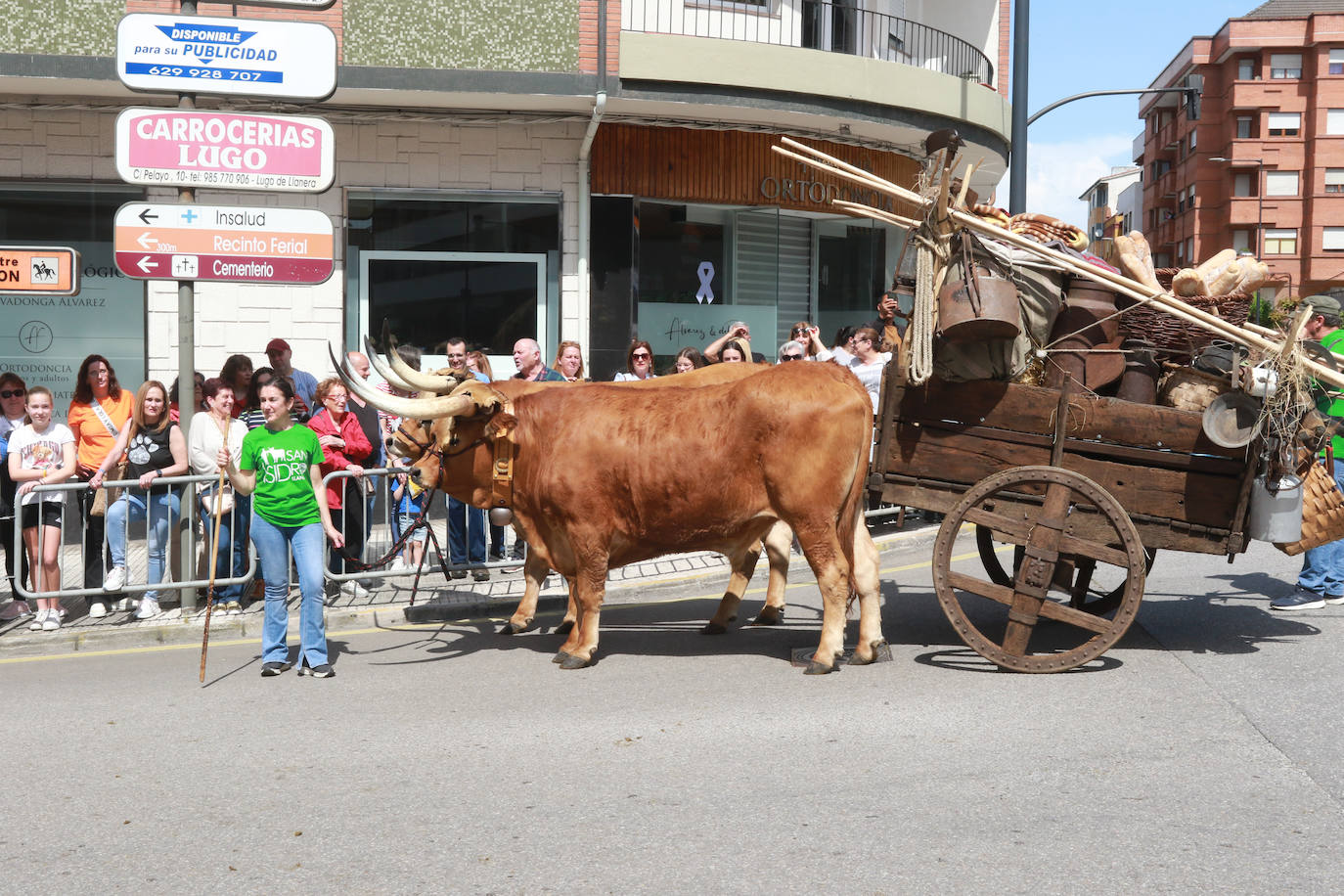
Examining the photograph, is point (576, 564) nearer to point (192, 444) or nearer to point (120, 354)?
point (192, 444)

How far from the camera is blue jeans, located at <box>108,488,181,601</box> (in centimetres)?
908

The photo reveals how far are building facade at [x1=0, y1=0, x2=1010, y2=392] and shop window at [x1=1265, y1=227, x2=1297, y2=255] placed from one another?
5126cm

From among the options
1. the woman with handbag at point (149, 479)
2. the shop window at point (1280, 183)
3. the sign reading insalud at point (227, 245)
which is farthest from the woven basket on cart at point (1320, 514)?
the shop window at point (1280, 183)

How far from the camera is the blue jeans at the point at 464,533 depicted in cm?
1000

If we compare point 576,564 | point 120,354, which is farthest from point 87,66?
point 576,564

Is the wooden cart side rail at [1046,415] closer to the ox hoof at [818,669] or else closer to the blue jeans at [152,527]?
the ox hoof at [818,669]

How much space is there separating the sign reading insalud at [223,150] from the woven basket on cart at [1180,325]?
219 inches

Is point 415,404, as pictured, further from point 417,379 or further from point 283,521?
point 283,521

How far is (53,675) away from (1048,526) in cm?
598

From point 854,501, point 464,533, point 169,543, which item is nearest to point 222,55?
point 169,543

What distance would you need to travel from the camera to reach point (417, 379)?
7.58 meters

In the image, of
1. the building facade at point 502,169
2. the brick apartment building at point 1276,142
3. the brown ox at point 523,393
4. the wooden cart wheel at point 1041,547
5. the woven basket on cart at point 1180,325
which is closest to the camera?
the wooden cart wheel at point 1041,547

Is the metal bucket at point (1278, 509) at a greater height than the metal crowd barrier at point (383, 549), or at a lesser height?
greater

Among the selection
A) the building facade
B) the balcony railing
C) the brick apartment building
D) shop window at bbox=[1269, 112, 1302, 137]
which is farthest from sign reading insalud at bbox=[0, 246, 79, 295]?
shop window at bbox=[1269, 112, 1302, 137]
